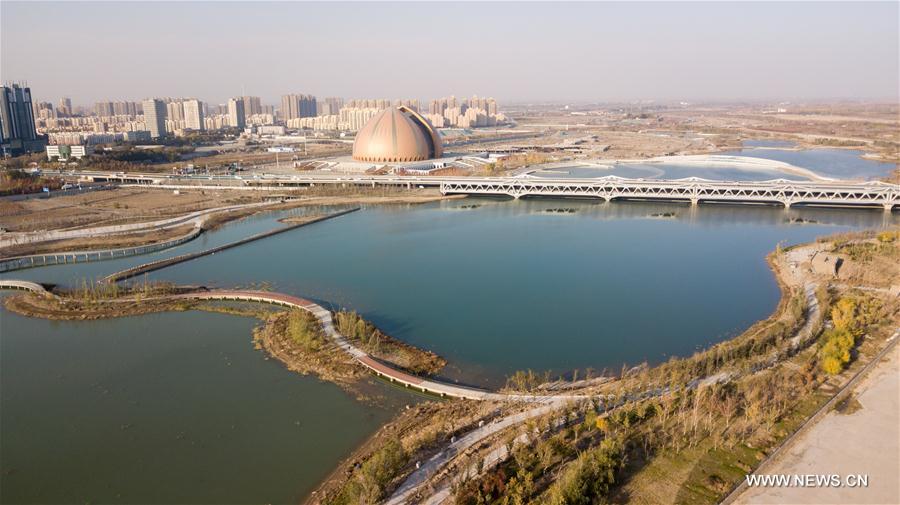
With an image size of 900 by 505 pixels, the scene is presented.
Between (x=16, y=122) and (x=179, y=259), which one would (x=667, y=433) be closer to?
(x=179, y=259)

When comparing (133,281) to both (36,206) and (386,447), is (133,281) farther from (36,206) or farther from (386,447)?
(36,206)

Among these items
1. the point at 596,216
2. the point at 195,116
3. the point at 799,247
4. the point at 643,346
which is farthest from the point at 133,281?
the point at 195,116

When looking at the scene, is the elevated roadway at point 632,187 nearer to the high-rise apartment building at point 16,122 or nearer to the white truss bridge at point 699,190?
the white truss bridge at point 699,190

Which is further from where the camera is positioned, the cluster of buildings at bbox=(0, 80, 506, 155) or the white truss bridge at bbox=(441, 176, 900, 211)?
the cluster of buildings at bbox=(0, 80, 506, 155)

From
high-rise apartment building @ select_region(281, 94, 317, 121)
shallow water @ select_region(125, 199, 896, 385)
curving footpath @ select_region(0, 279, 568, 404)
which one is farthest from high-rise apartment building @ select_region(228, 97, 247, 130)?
curving footpath @ select_region(0, 279, 568, 404)

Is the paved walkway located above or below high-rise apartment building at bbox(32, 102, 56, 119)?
below

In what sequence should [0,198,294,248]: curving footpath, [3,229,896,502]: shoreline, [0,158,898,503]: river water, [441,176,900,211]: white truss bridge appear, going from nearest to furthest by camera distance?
[3,229,896,502]: shoreline
[0,158,898,503]: river water
[0,198,294,248]: curving footpath
[441,176,900,211]: white truss bridge

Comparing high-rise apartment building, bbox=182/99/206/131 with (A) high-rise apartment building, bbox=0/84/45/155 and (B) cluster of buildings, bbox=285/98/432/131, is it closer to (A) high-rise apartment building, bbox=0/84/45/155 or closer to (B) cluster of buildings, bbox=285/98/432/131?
(B) cluster of buildings, bbox=285/98/432/131

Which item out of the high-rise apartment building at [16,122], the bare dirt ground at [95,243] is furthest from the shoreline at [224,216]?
the high-rise apartment building at [16,122]
